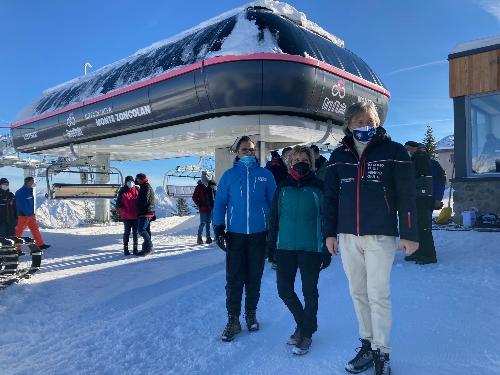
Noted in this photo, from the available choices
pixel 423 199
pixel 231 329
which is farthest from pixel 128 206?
pixel 423 199

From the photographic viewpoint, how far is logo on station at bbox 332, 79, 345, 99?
8273 mm

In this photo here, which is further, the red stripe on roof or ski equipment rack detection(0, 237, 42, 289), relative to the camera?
the red stripe on roof

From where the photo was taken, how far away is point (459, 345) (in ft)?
9.90

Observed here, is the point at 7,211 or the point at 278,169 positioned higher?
the point at 278,169

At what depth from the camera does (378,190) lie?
99.3 inches

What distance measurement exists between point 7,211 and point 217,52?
19.1 ft

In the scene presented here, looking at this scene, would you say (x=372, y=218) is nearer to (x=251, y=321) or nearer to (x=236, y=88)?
(x=251, y=321)

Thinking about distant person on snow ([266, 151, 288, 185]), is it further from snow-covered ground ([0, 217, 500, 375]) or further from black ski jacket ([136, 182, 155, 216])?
black ski jacket ([136, 182, 155, 216])

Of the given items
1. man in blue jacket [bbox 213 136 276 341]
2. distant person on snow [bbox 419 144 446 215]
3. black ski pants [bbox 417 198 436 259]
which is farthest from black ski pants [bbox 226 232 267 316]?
distant person on snow [bbox 419 144 446 215]

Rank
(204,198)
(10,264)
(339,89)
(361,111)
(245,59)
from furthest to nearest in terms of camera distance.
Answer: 1. (204,198)
2. (339,89)
3. (245,59)
4. (10,264)
5. (361,111)

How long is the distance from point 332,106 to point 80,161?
364 inches

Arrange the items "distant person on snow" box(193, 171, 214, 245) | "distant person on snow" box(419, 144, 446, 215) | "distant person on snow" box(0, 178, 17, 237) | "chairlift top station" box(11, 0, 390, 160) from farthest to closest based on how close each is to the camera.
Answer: "distant person on snow" box(193, 171, 214, 245), "distant person on snow" box(0, 178, 17, 237), "chairlift top station" box(11, 0, 390, 160), "distant person on snow" box(419, 144, 446, 215)

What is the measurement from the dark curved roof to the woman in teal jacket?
5.10m

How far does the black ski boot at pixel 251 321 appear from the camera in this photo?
11.6ft
